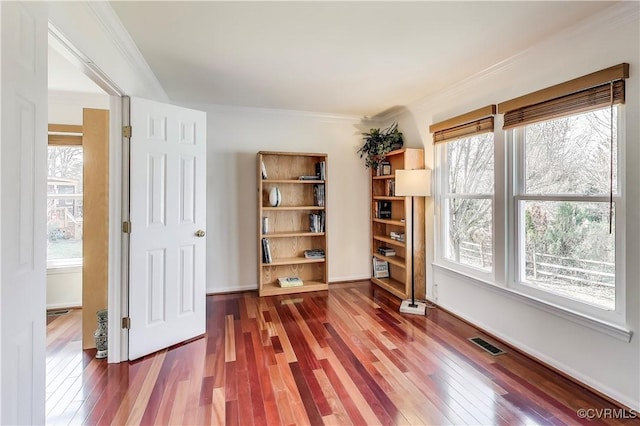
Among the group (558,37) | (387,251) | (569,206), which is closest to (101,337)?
(387,251)

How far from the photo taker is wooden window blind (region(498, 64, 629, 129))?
1.84m

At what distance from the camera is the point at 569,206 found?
218 centimetres

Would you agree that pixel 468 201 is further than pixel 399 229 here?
No

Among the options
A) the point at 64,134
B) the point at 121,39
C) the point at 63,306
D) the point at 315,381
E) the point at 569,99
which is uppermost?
the point at 121,39

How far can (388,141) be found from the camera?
3.92m

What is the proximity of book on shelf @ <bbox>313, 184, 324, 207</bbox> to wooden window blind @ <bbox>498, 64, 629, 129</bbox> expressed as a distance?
216 cm

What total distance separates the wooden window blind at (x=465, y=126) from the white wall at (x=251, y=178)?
132 cm

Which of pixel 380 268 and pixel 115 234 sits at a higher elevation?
pixel 115 234

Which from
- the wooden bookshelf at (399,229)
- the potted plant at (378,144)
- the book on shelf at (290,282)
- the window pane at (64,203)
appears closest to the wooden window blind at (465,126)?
the wooden bookshelf at (399,229)

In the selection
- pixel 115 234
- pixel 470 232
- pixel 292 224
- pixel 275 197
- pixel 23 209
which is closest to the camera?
pixel 23 209

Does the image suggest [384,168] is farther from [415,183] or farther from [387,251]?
[387,251]

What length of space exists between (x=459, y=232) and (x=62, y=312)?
4.37 meters

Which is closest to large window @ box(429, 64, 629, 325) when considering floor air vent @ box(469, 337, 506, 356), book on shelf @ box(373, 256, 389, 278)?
floor air vent @ box(469, 337, 506, 356)

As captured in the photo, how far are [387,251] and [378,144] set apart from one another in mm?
1461
